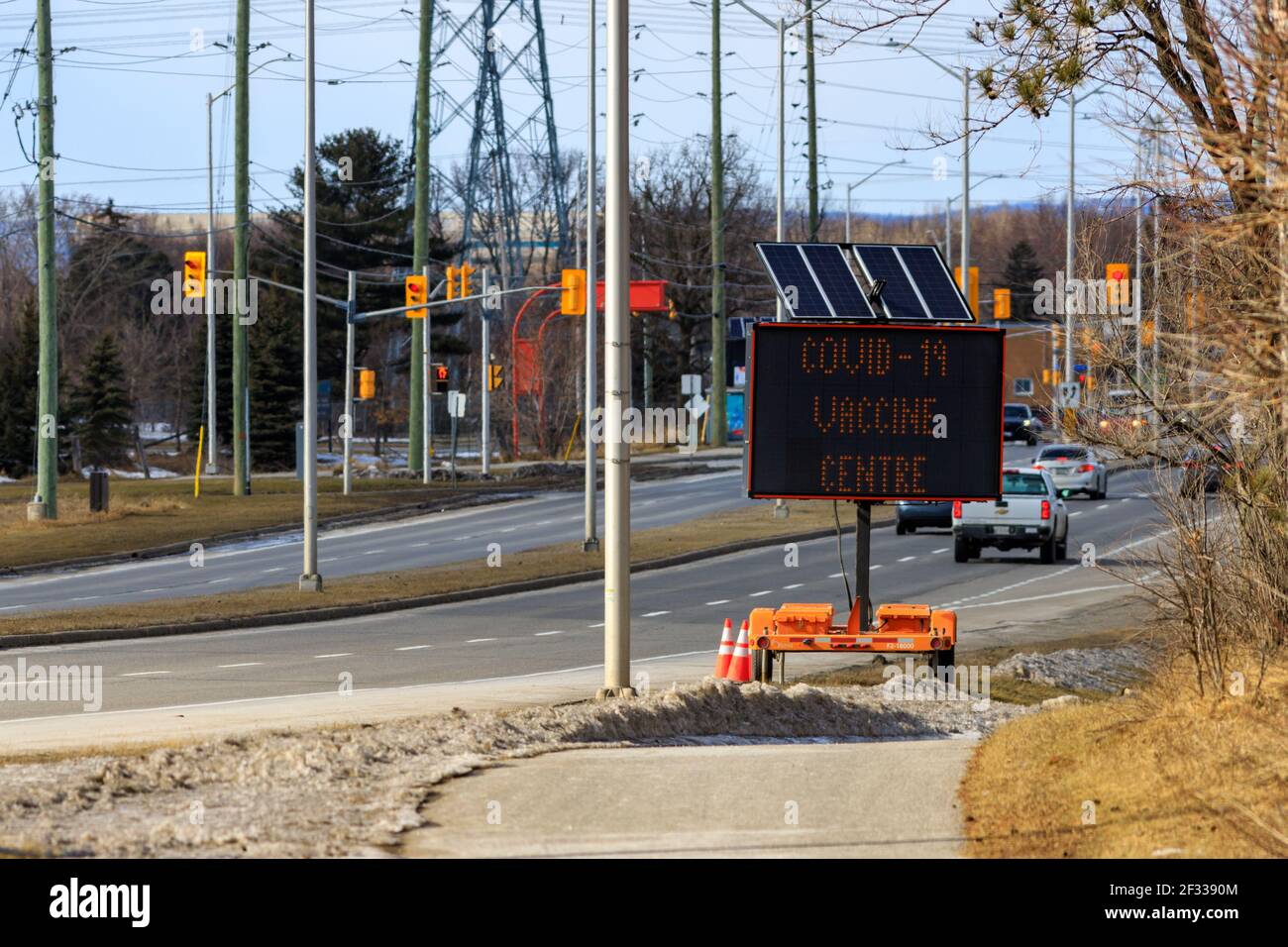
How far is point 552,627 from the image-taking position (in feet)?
80.3

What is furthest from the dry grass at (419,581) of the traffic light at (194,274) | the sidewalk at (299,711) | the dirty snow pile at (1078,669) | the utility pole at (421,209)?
the utility pole at (421,209)

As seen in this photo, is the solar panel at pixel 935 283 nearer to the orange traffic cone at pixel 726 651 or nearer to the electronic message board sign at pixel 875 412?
the electronic message board sign at pixel 875 412

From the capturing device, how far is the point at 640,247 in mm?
91750

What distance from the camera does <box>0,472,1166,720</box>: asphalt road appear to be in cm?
1845

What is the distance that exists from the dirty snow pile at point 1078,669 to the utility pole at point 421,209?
1412 inches

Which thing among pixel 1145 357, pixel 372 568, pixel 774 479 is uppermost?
pixel 1145 357

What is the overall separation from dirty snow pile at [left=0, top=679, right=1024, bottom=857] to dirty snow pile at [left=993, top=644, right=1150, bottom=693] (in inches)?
133

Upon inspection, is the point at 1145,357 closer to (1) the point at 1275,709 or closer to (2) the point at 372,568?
(1) the point at 1275,709

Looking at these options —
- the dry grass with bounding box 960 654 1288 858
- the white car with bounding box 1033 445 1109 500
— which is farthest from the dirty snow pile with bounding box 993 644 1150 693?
the white car with bounding box 1033 445 1109 500

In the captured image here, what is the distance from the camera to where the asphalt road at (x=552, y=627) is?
1845 cm
